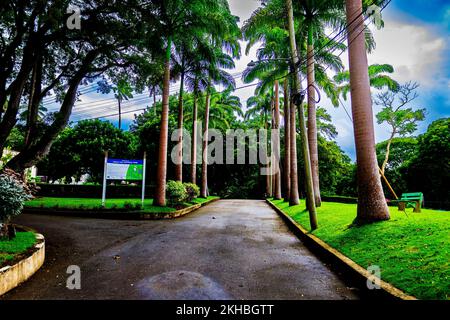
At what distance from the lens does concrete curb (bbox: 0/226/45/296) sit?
13.0ft

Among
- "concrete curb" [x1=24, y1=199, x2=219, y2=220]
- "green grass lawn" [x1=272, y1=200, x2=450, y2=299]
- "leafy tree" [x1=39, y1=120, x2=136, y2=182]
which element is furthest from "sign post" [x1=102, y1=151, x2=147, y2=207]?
"leafy tree" [x1=39, y1=120, x2=136, y2=182]

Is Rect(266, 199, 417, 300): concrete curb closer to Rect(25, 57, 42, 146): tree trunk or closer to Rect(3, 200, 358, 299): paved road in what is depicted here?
Rect(3, 200, 358, 299): paved road

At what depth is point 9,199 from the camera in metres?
5.57

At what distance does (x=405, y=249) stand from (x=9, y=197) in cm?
765

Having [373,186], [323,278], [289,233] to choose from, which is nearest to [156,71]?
[289,233]

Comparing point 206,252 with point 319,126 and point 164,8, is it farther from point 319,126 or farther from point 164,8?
point 319,126

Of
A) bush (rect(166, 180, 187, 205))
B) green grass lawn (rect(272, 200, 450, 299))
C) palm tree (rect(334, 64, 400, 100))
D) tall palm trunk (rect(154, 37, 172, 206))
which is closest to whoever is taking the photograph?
green grass lawn (rect(272, 200, 450, 299))

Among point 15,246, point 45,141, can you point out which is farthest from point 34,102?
point 15,246

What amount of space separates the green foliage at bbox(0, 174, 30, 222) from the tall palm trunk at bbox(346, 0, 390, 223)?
8171 mm

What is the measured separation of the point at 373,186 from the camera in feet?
25.1

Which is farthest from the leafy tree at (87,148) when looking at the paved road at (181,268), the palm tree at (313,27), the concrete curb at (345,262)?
the concrete curb at (345,262)

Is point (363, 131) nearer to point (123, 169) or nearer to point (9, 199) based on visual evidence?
point (9, 199)
